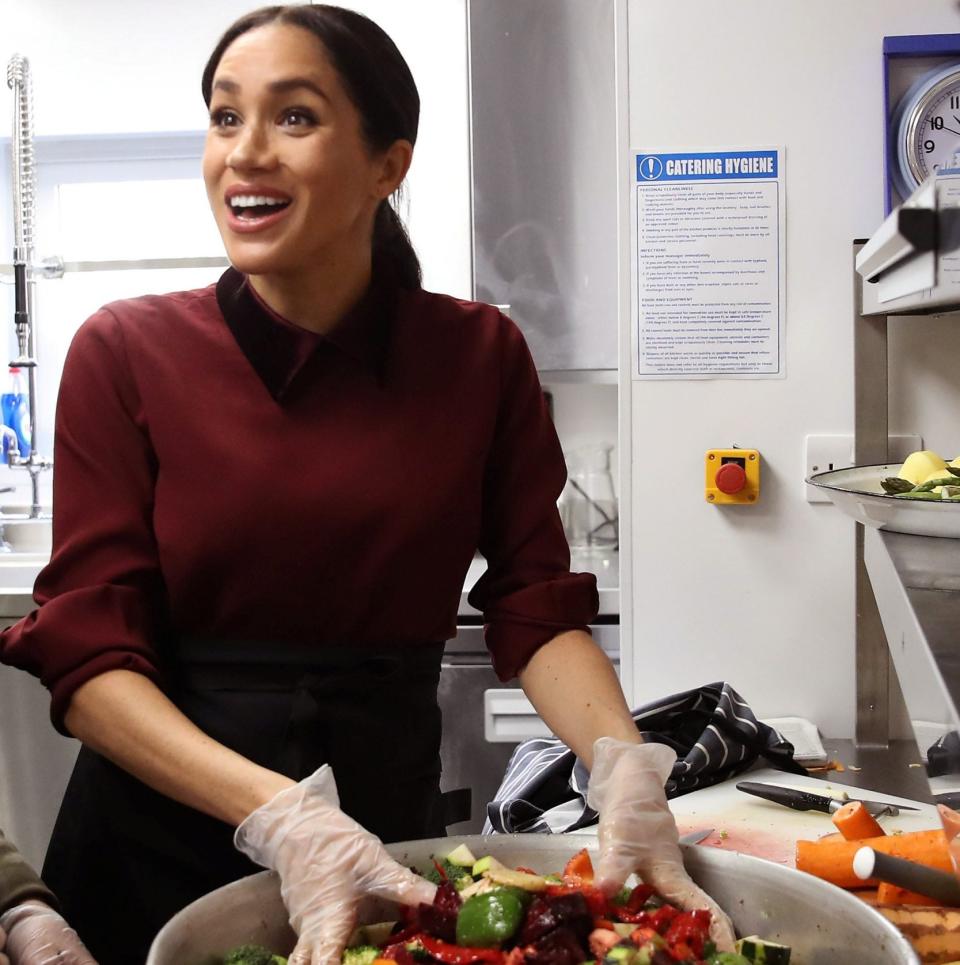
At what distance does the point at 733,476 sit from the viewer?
2109mm

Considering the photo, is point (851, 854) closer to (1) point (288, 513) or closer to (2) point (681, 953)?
(2) point (681, 953)

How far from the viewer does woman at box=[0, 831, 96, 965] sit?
3.45ft

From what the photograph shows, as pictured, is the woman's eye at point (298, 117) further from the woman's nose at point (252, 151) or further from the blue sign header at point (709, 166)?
the blue sign header at point (709, 166)

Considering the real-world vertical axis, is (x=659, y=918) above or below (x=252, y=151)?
below

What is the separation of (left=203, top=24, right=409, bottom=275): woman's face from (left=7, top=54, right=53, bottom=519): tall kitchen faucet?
5.97 ft

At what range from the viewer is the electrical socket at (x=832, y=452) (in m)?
2.09

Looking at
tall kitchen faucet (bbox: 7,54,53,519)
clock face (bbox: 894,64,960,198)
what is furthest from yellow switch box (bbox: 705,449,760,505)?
tall kitchen faucet (bbox: 7,54,53,519)

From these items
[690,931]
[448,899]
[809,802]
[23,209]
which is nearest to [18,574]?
[23,209]

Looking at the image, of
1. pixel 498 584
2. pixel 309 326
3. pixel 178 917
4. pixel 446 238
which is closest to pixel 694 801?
pixel 498 584

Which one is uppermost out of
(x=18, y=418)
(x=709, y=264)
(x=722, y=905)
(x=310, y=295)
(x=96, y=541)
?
(x=709, y=264)

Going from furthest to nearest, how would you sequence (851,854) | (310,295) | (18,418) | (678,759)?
(18,418), (678,759), (310,295), (851,854)

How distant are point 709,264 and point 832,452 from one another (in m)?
0.38

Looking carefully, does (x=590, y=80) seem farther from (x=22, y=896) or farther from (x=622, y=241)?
(x=22, y=896)

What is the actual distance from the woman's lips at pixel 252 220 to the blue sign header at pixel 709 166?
3.36 ft
